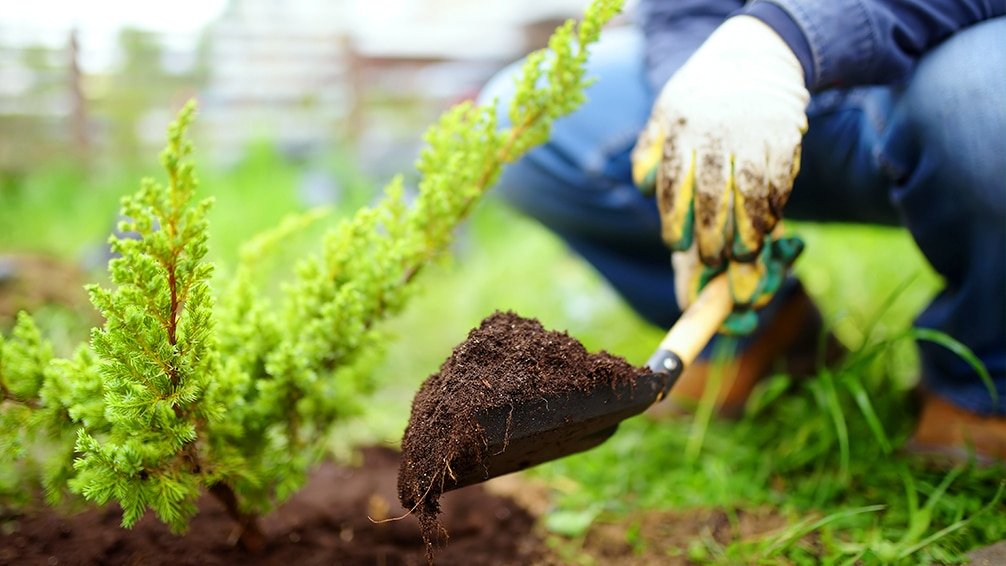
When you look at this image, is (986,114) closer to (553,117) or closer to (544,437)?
(553,117)

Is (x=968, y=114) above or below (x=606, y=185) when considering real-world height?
above

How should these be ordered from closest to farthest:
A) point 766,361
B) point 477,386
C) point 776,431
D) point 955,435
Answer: point 477,386 → point 955,435 → point 776,431 → point 766,361

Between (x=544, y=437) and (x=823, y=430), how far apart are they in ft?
3.09

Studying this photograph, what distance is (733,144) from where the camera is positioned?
4.36 ft

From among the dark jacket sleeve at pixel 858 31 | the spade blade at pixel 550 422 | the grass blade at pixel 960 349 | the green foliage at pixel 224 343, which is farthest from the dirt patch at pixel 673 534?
the dark jacket sleeve at pixel 858 31

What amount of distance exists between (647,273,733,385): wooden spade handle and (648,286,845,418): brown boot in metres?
0.81

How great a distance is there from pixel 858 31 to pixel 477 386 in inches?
38.6

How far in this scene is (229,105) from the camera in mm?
7473

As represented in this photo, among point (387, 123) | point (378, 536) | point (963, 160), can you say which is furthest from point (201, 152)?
point (963, 160)

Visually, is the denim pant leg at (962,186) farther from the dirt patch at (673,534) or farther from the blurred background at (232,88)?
the blurred background at (232,88)

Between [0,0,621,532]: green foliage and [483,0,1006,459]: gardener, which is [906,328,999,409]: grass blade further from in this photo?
[0,0,621,532]: green foliage

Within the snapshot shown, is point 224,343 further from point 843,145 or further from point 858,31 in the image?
point 843,145

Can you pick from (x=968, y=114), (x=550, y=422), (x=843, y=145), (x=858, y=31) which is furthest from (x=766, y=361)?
(x=550, y=422)

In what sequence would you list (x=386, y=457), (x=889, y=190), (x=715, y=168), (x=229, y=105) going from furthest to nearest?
(x=229, y=105) < (x=386, y=457) < (x=889, y=190) < (x=715, y=168)
